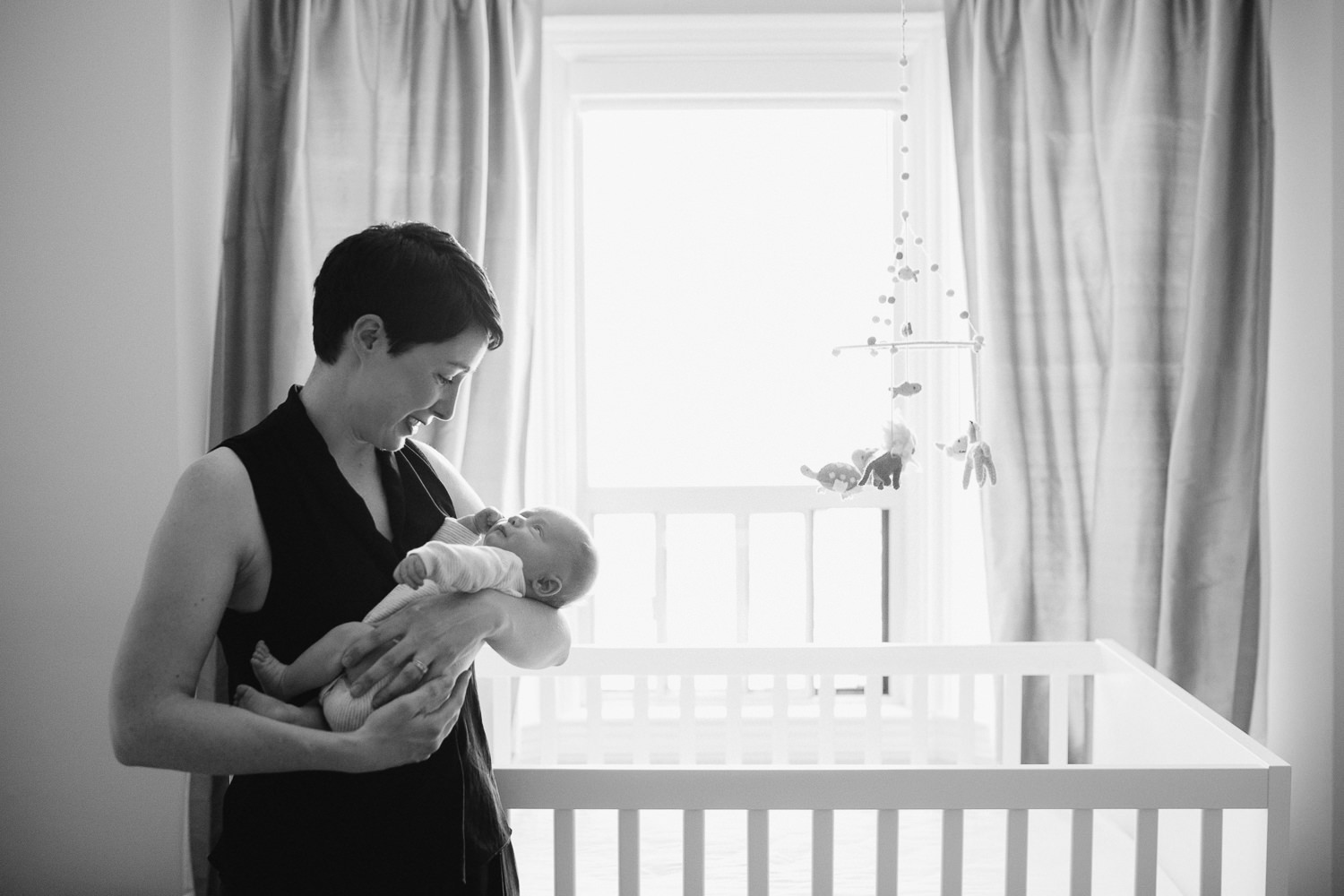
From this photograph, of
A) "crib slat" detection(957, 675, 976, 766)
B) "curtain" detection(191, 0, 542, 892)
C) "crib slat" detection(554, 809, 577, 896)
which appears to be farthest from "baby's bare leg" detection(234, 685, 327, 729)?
"crib slat" detection(957, 675, 976, 766)

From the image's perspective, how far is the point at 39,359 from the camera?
2.19 meters

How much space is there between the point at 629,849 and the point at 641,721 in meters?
0.80

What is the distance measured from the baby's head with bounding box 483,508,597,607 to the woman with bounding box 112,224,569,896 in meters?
0.11

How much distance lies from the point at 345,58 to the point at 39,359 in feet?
3.07

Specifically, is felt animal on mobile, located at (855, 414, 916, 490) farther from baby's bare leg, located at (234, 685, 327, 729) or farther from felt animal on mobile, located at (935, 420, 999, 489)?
baby's bare leg, located at (234, 685, 327, 729)

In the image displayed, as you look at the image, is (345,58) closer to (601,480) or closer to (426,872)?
Result: (601,480)

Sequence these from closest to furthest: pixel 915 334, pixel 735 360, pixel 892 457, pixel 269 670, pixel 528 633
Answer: pixel 269 670
pixel 528 633
pixel 892 457
pixel 915 334
pixel 735 360

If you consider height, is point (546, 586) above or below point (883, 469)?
below

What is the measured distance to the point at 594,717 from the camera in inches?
88.0

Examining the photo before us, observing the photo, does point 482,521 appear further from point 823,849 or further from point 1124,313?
point 1124,313

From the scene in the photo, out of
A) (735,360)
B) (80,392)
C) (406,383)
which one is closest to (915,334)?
(735,360)

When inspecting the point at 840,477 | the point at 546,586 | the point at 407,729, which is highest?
the point at 840,477

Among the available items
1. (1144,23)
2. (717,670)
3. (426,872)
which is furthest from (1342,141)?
(426,872)

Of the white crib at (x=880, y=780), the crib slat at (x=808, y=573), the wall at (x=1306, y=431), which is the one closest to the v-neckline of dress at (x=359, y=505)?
the white crib at (x=880, y=780)
